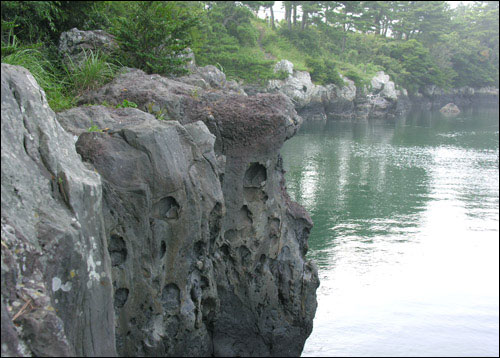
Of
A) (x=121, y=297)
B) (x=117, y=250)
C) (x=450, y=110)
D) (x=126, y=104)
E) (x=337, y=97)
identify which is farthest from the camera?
(x=450, y=110)

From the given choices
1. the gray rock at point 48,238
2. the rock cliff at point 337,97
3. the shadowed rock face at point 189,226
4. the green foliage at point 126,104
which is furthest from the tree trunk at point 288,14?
the gray rock at point 48,238

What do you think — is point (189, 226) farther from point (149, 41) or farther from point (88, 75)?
point (149, 41)

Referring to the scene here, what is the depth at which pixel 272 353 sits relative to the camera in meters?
7.34

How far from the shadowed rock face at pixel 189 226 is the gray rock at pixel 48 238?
23 mm

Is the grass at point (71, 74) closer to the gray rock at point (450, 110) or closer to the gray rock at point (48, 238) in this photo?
the gray rock at point (48, 238)

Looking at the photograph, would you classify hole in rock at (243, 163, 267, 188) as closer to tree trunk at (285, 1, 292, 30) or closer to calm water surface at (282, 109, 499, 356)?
calm water surface at (282, 109, 499, 356)

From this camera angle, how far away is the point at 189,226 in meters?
5.31

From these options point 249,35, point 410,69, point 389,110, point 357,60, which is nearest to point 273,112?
point 249,35

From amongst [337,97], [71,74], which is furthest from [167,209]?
[337,97]

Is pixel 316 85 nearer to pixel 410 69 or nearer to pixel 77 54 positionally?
pixel 410 69

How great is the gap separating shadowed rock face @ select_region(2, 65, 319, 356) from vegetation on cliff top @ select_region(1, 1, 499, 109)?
1.18 m

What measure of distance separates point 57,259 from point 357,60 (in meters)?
49.2

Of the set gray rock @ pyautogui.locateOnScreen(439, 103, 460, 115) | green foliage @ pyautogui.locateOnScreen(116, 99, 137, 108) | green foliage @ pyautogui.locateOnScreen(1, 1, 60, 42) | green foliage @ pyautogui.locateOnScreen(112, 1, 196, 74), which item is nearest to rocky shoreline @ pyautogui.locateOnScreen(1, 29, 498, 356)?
green foliage @ pyautogui.locateOnScreen(116, 99, 137, 108)

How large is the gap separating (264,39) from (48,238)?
40.8 meters
